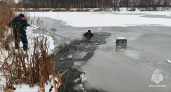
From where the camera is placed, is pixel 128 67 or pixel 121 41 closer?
pixel 128 67

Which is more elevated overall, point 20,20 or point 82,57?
point 20,20

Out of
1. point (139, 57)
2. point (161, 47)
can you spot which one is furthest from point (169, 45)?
point (139, 57)

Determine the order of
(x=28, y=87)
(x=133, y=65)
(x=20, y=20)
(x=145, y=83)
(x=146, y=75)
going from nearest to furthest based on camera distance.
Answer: (x=28, y=87) → (x=145, y=83) → (x=146, y=75) → (x=133, y=65) → (x=20, y=20)

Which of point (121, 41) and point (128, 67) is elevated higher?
point (121, 41)

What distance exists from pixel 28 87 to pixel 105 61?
2121mm

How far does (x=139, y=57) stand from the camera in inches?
163

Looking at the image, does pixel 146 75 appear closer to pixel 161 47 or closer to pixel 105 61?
pixel 105 61

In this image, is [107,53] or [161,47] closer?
[107,53]

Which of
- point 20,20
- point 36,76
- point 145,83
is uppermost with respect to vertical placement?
point 20,20

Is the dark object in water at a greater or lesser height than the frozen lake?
greater

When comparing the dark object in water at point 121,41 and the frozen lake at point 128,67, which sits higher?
the dark object in water at point 121,41

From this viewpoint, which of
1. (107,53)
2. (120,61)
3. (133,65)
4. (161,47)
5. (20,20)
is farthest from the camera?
(161,47)

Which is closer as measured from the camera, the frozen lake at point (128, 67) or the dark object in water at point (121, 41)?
the frozen lake at point (128, 67)

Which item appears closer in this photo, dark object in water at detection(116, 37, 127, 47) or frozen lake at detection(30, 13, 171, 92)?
frozen lake at detection(30, 13, 171, 92)
